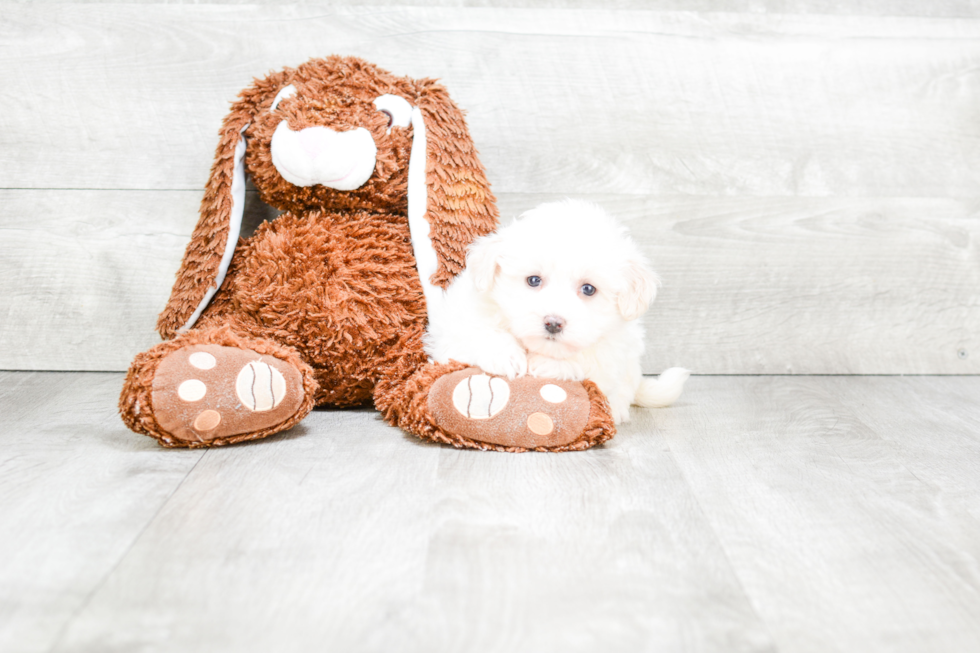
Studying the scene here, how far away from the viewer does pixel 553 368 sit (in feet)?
3.90

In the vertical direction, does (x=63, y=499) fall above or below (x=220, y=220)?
below

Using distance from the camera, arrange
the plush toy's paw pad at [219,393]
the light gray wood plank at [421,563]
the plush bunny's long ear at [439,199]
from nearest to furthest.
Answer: the light gray wood plank at [421,563] → the plush toy's paw pad at [219,393] → the plush bunny's long ear at [439,199]

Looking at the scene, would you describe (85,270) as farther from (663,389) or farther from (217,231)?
(663,389)

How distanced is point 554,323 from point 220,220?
0.59 meters

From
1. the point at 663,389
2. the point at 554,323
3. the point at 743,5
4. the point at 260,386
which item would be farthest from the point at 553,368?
the point at 743,5

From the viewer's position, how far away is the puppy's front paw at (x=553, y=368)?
3.89ft

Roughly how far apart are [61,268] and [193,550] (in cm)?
97

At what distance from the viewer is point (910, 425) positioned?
136 cm

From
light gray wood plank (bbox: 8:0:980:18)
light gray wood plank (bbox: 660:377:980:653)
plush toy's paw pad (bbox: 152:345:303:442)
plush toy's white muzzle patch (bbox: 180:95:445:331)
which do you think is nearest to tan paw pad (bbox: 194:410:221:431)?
plush toy's paw pad (bbox: 152:345:303:442)

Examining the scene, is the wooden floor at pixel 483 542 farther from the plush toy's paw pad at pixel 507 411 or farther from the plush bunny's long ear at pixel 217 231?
the plush bunny's long ear at pixel 217 231

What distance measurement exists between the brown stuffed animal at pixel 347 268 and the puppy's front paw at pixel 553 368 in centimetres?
2

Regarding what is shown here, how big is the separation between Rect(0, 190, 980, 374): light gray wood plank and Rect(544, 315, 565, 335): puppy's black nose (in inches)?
20.3

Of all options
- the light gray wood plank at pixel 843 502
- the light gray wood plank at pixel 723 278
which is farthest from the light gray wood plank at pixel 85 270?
the light gray wood plank at pixel 843 502

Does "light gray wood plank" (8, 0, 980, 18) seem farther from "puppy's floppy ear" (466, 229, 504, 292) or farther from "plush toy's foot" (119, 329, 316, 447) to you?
"plush toy's foot" (119, 329, 316, 447)
